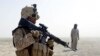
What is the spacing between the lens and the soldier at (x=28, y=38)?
13.7ft

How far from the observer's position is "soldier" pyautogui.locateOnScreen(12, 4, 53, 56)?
13.7 ft

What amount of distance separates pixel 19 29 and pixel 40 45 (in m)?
0.39

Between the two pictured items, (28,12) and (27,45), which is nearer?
(27,45)

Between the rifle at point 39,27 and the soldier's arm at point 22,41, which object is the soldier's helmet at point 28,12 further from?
the soldier's arm at point 22,41

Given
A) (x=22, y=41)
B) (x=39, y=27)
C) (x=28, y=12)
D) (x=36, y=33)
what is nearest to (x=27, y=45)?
(x=22, y=41)

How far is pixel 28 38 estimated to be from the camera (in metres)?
4.16

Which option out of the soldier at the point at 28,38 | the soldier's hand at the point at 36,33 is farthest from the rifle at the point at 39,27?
the soldier's hand at the point at 36,33

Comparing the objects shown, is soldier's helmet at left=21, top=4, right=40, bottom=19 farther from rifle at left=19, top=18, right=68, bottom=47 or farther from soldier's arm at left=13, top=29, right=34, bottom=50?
soldier's arm at left=13, top=29, right=34, bottom=50

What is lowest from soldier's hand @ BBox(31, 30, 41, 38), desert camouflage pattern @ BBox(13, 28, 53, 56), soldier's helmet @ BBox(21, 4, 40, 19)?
desert camouflage pattern @ BBox(13, 28, 53, 56)

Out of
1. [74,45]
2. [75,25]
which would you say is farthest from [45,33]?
[74,45]

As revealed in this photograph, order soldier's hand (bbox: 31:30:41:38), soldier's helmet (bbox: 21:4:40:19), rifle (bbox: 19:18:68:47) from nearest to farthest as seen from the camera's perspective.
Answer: soldier's hand (bbox: 31:30:41:38) → rifle (bbox: 19:18:68:47) → soldier's helmet (bbox: 21:4:40:19)

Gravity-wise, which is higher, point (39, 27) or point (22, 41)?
point (39, 27)

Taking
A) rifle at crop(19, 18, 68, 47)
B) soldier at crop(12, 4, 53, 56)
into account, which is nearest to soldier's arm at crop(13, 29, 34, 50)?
soldier at crop(12, 4, 53, 56)

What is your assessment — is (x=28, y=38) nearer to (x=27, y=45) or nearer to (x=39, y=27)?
(x=27, y=45)
